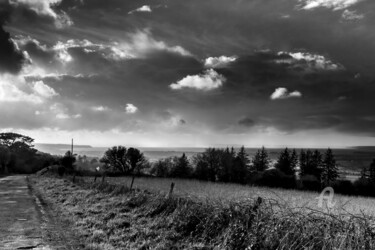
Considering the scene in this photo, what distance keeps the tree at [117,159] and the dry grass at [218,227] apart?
230 feet

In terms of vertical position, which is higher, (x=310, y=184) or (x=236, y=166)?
(x=236, y=166)

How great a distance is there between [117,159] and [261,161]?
39.5 metres

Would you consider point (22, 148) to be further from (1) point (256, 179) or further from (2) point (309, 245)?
(2) point (309, 245)

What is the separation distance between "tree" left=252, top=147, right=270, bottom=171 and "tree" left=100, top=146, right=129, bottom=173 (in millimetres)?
35301

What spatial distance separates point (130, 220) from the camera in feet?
36.3

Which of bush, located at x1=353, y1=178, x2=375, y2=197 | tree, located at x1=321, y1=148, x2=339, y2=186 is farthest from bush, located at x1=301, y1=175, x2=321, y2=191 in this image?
tree, located at x1=321, y1=148, x2=339, y2=186

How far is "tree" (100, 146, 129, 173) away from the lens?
3211 inches

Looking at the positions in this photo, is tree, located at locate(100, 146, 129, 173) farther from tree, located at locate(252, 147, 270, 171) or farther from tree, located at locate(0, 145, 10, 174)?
tree, located at locate(252, 147, 270, 171)

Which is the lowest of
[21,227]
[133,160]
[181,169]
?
[181,169]

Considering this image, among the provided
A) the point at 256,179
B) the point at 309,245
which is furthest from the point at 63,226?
the point at 256,179

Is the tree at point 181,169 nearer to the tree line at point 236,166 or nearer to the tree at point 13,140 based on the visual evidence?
the tree line at point 236,166

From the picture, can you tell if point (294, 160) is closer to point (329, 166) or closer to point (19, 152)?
point (329, 166)

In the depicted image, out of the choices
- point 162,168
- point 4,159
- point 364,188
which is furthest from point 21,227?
point 4,159

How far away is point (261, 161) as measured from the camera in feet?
275
